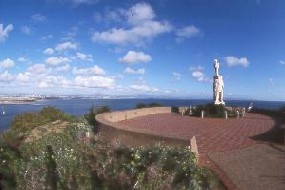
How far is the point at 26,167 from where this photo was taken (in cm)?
864

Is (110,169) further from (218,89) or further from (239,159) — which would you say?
(218,89)

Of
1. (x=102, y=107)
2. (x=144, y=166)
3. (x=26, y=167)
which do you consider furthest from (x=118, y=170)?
(x=102, y=107)

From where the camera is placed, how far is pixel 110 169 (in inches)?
315

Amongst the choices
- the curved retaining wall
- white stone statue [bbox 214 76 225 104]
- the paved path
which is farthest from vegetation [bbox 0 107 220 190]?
white stone statue [bbox 214 76 225 104]

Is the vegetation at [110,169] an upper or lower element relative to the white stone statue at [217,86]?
lower

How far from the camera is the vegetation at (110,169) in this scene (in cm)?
762

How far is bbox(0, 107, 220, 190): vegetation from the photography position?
25.0ft

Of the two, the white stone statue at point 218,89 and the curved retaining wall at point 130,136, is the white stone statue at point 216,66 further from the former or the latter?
the curved retaining wall at point 130,136

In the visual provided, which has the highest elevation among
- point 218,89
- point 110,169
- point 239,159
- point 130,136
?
point 218,89

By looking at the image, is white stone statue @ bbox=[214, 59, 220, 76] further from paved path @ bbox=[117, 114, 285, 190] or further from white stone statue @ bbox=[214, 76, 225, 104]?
paved path @ bbox=[117, 114, 285, 190]

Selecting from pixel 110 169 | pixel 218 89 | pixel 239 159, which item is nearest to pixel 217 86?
pixel 218 89

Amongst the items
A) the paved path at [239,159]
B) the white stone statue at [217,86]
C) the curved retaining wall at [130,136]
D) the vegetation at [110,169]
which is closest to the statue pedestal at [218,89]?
the white stone statue at [217,86]

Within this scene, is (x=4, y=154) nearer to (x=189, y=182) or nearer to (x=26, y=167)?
(x=26, y=167)

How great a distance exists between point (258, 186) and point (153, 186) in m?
2.83
